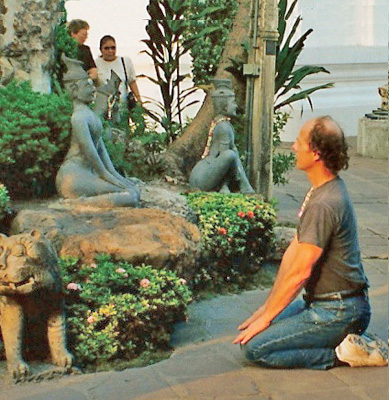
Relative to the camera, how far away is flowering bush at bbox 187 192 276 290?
765cm

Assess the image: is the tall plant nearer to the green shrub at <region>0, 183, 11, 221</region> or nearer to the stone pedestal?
the green shrub at <region>0, 183, 11, 221</region>

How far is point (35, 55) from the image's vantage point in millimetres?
8672

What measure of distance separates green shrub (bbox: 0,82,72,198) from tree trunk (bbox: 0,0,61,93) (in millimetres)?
629

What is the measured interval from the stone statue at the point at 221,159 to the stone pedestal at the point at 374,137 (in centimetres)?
626

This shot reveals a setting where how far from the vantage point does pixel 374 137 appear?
14820 millimetres

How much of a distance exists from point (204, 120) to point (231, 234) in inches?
105

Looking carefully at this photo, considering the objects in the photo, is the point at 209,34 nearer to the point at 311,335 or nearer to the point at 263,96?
the point at 263,96

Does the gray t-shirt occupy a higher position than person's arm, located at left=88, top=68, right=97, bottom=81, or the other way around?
person's arm, located at left=88, top=68, right=97, bottom=81

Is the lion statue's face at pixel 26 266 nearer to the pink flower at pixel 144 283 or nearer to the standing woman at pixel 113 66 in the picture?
the pink flower at pixel 144 283

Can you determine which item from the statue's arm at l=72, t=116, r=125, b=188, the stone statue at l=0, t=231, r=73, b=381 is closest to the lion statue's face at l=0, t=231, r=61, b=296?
the stone statue at l=0, t=231, r=73, b=381

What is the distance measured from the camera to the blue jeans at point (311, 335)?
5.62 meters

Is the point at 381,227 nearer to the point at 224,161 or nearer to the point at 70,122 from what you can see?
the point at 224,161

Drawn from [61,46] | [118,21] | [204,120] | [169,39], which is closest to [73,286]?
[61,46]

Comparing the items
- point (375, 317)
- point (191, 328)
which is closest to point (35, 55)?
point (191, 328)
